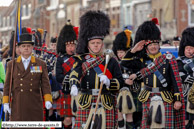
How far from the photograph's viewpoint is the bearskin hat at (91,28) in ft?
28.6

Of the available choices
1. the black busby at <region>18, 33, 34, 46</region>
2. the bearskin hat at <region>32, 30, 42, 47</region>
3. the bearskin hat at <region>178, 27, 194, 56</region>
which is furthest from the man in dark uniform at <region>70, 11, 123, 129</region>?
the bearskin hat at <region>32, 30, 42, 47</region>

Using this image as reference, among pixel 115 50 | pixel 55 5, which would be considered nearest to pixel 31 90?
pixel 115 50

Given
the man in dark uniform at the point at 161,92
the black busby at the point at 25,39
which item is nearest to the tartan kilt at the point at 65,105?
the black busby at the point at 25,39

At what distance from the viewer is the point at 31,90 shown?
950cm

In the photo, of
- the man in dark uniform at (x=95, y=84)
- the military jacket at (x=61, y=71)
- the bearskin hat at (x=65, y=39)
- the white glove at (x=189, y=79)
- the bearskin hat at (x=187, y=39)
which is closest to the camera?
the man in dark uniform at (x=95, y=84)

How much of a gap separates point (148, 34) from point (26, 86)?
2075mm

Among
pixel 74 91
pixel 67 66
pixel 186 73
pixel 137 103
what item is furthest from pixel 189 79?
pixel 74 91

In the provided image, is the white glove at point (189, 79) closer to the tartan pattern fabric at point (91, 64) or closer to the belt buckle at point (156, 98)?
the belt buckle at point (156, 98)

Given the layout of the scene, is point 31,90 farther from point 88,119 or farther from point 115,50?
point 115,50

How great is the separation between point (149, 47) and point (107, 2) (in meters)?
38.8

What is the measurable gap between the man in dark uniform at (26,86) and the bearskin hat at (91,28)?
1037 millimetres

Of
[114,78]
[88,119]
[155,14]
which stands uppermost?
[155,14]

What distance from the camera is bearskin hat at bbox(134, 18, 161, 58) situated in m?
9.37

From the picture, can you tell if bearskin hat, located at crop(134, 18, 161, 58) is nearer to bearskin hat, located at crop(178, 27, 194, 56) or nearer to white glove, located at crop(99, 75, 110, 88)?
bearskin hat, located at crop(178, 27, 194, 56)
